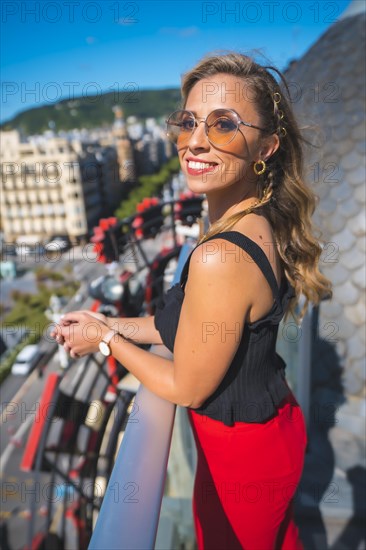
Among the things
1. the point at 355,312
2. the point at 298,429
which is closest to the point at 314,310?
the point at 355,312

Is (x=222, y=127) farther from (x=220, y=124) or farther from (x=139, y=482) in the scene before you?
(x=139, y=482)

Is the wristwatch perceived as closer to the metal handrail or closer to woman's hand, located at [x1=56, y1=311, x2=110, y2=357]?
woman's hand, located at [x1=56, y1=311, x2=110, y2=357]

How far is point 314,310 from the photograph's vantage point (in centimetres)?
414

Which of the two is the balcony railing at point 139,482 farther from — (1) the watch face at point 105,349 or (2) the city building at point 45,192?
(2) the city building at point 45,192

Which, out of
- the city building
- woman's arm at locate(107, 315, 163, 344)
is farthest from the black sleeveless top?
the city building

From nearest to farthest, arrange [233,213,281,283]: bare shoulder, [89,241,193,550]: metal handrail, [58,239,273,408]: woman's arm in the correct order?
[89,241,193,550]: metal handrail
[58,239,273,408]: woman's arm
[233,213,281,283]: bare shoulder

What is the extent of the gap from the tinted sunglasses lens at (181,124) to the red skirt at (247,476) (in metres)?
→ 1.25

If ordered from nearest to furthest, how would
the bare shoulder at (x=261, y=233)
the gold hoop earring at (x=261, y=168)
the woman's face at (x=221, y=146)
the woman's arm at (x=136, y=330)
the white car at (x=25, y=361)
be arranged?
the bare shoulder at (x=261, y=233), the woman's face at (x=221, y=146), the gold hoop earring at (x=261, y=168), the woman's arm at (x=136, y=330), the white car at (x=25, y=361)

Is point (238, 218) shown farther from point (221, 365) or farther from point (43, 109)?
point (43, 109)

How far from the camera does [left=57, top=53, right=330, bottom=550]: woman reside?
60.0 inches

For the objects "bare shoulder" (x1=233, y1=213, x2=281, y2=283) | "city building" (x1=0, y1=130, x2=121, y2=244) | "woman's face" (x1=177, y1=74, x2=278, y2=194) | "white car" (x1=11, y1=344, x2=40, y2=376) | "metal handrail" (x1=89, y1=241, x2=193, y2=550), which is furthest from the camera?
"city building" (x1=0, y1=130, x2=121, y2=244)

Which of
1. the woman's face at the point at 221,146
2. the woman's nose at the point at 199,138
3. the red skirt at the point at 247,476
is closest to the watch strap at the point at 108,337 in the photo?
the red skirt at the point at 247,476

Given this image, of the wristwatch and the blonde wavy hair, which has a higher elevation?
the blonde wavy hair

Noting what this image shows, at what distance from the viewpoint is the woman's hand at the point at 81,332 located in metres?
1.98
